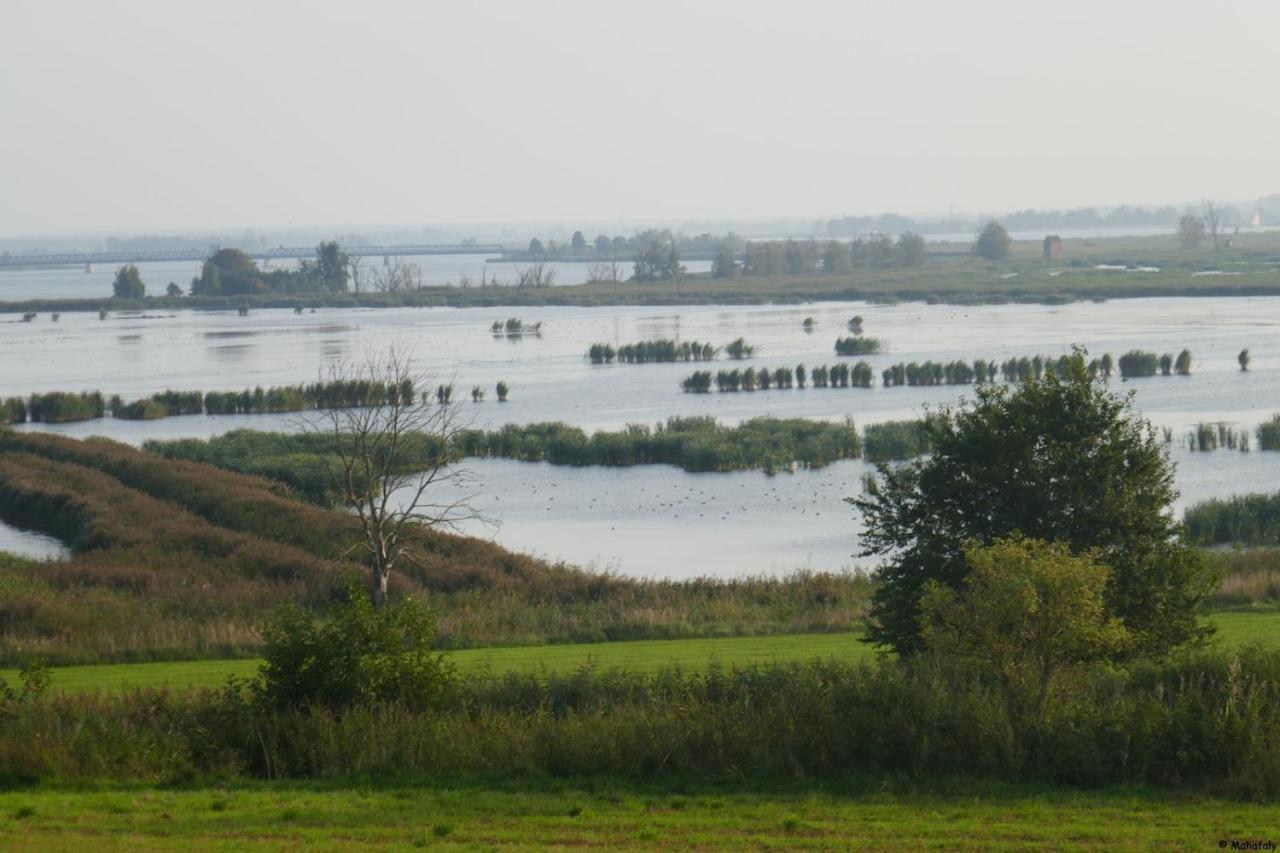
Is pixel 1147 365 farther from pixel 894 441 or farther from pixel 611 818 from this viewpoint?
pixel 611 818

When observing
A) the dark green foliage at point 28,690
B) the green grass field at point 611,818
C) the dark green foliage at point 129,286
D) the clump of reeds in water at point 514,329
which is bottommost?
the green grass field at point 611,818

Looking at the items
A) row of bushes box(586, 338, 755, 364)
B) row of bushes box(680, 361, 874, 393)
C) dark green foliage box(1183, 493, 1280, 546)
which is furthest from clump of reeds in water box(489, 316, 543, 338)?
dark green foliage box(1183, 493, 1280, 546)

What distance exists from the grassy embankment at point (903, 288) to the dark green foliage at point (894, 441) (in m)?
73.9

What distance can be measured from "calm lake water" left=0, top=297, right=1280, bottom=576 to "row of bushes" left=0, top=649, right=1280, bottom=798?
7.80 m

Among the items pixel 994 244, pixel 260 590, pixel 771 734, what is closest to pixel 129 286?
pixel 994 244

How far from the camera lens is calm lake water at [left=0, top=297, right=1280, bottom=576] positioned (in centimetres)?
4278

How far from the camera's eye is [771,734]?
50.7ft

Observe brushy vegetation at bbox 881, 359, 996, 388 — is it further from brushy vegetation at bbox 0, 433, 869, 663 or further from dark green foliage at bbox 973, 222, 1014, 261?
dark green foliage at bbox 973, 222, 1014, 261

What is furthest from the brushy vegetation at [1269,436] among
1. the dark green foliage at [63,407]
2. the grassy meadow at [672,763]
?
the dark green foliage at [63,407]

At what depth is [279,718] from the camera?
54.2 ft

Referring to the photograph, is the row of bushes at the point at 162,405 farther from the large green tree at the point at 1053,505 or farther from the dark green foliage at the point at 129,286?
the dark green foliage at the point at 129,286

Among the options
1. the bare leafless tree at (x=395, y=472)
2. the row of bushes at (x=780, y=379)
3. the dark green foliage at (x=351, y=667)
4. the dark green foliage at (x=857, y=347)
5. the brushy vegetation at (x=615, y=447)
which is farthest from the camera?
the dark green foliage at (x=857, y=347)

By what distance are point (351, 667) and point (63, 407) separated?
57039 mm

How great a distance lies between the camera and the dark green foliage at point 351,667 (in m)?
16.9
